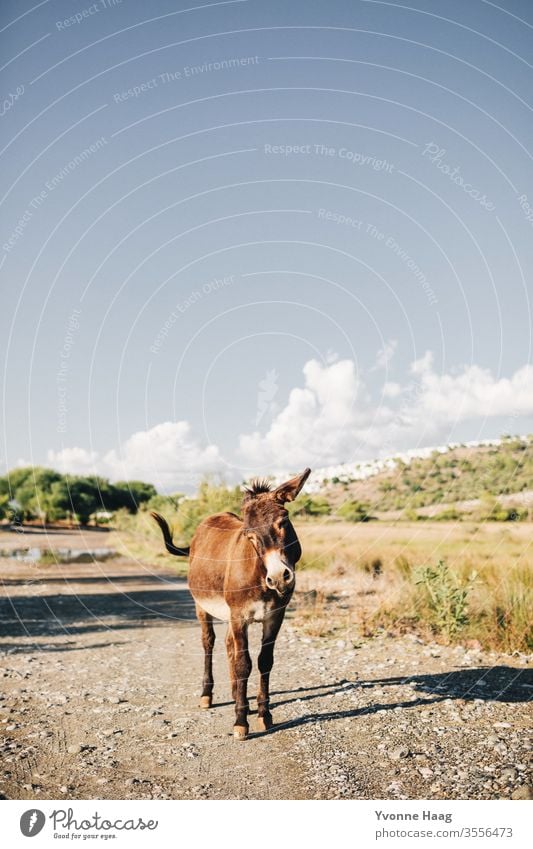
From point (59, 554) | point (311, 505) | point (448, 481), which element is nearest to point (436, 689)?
point (311, 505)

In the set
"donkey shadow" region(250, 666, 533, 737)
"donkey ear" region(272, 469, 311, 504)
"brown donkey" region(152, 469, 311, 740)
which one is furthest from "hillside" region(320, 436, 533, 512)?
"donkey ear" region(272, 469, 311, 504)

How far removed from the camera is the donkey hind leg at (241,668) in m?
5.43

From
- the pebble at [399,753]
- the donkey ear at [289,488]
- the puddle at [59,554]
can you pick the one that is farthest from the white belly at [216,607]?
the puddle at [59,554]

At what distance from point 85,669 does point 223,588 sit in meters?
3.41

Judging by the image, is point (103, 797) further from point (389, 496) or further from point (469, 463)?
point (469, 463)

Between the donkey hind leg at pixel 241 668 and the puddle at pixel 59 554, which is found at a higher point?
the donkey hind leg at pixel 241 668

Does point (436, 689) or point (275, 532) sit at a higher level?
point (275, 532)

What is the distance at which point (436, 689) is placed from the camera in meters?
7.01

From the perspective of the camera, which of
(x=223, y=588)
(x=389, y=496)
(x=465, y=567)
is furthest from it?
(x=389, y=496)

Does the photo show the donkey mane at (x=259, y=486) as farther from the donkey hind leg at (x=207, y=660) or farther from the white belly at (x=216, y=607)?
the donkey hind leg at (x=207, y=660)

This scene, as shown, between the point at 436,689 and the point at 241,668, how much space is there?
274 cm

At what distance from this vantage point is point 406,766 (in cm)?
506

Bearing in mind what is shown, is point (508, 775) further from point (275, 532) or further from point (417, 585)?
point (417, 585)
